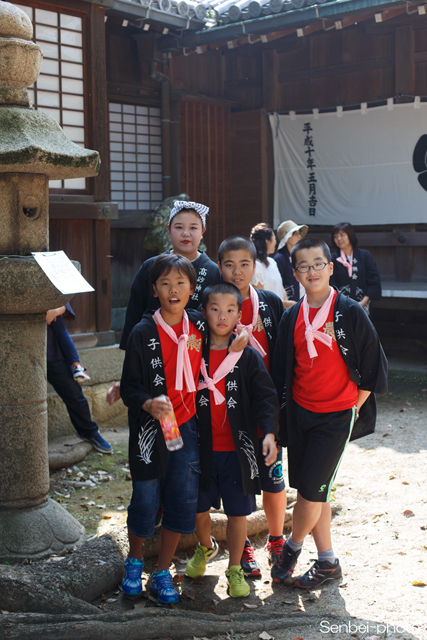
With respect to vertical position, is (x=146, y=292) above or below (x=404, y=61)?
below

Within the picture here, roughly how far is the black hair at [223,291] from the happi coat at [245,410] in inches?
10.7

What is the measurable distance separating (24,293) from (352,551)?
108 inches

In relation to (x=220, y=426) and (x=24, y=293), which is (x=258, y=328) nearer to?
(x=220, y=426)

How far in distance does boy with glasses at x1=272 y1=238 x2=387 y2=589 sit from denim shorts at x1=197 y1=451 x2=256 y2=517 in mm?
336

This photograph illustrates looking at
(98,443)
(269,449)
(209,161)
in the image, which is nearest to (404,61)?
(209,161)

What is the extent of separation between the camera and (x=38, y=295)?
3.72 metres

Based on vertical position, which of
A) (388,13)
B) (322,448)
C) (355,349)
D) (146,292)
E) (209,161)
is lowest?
(322,448)

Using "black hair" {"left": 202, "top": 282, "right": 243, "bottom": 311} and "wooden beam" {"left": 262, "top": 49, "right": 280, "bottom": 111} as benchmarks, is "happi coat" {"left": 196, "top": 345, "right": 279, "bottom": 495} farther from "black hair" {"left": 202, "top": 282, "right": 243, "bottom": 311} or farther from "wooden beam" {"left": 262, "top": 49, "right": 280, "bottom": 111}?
"wooden beam" {"left": 262, "top": 49, "right": 280, "bottom": 111}

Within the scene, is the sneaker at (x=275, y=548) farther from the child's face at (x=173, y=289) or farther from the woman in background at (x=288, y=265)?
the woman in background at (x=288, y=265)

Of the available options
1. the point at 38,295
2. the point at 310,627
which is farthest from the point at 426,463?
the point at 38,295

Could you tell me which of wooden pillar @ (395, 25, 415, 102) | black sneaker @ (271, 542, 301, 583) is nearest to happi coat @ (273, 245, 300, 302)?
black sneaker @ (271, 542, 301, 583)

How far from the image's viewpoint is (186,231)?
373 cm

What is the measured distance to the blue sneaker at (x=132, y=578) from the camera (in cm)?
347

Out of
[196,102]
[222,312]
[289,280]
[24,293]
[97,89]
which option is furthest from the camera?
[196,102]
